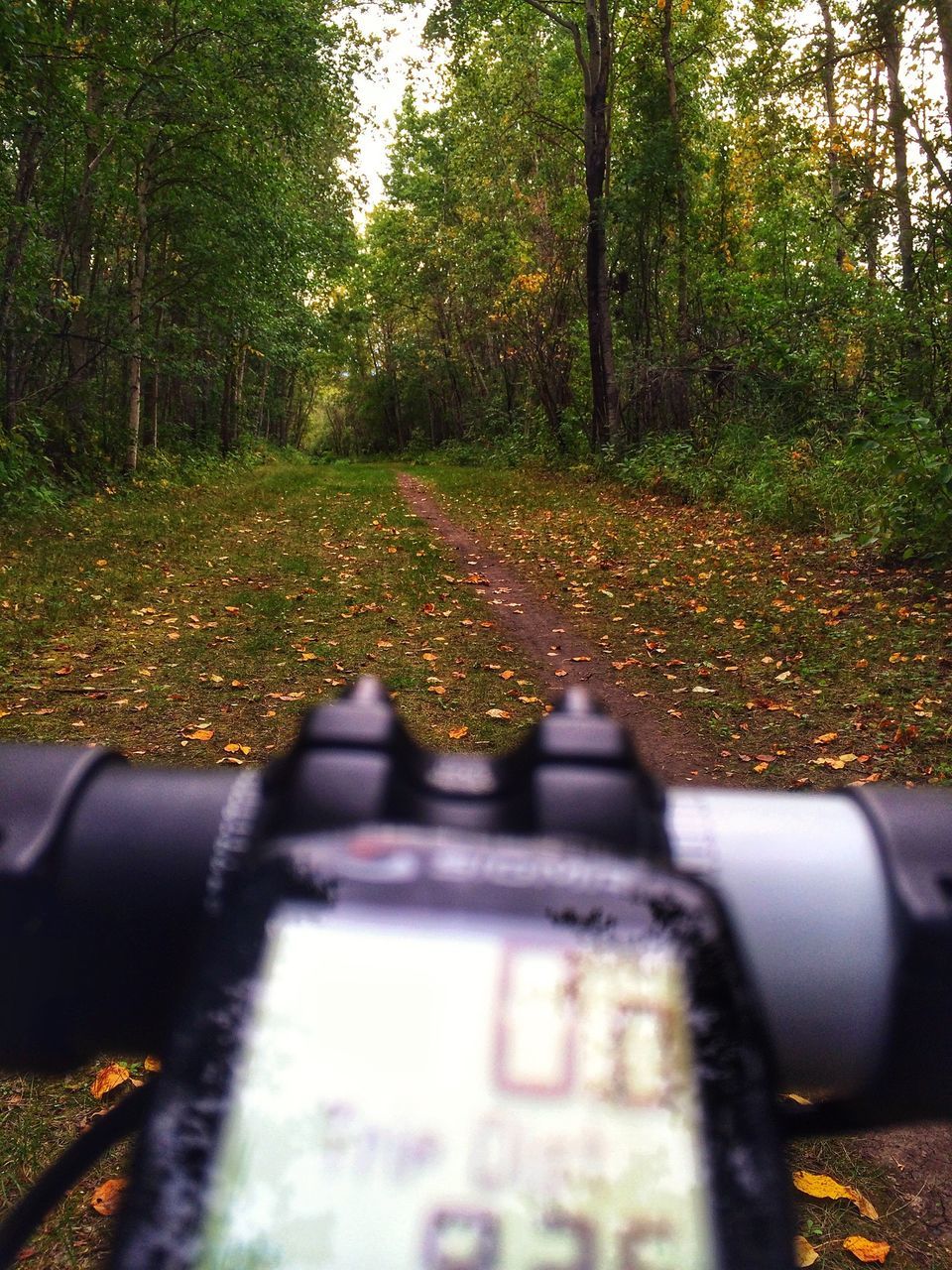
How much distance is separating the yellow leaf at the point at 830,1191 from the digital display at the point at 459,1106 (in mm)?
2185

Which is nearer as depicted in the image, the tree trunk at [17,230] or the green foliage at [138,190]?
the green foliage at [138,190]

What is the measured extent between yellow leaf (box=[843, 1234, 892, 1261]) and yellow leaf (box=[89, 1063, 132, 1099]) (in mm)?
1921

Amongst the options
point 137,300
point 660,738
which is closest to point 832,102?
point 137,300

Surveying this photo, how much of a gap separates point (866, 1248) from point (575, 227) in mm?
22411

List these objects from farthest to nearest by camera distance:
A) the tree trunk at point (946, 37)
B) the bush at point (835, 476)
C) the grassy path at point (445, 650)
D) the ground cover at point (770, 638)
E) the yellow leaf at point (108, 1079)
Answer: the tree trunk at point (946, 37)
the bush at point (835, 476)
the ground cover at point (770, 638)
the grassy path at point (445, 650)
the yellow leaf at point (108, 1079)

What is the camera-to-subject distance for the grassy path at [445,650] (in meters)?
4.46

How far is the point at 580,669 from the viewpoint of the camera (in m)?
6.16

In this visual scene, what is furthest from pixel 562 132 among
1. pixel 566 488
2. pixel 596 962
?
pixel 596 962

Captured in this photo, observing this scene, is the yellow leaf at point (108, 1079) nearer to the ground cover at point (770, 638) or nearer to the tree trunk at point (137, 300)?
the ground cover at point (770, 638)

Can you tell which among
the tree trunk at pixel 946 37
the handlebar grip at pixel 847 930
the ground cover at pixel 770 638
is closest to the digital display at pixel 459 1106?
the handlebar grip at pixel 847 930

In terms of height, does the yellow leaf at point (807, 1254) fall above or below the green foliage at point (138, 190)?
below

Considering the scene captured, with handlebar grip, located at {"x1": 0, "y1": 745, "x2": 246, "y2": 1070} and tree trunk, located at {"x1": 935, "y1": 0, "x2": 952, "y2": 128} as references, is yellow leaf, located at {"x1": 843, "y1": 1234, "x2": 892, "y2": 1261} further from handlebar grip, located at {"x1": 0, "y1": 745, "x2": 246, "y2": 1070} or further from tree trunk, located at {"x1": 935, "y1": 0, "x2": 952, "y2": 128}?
tree trunk, located at {"x1": 935, "y1": 0, "x2": 952, "y2": 128}

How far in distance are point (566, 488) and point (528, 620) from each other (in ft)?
34.4

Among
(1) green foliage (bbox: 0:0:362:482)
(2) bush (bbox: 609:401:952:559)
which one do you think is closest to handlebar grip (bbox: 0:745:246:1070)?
(2) bush (bbox: 609:401:952:559)
